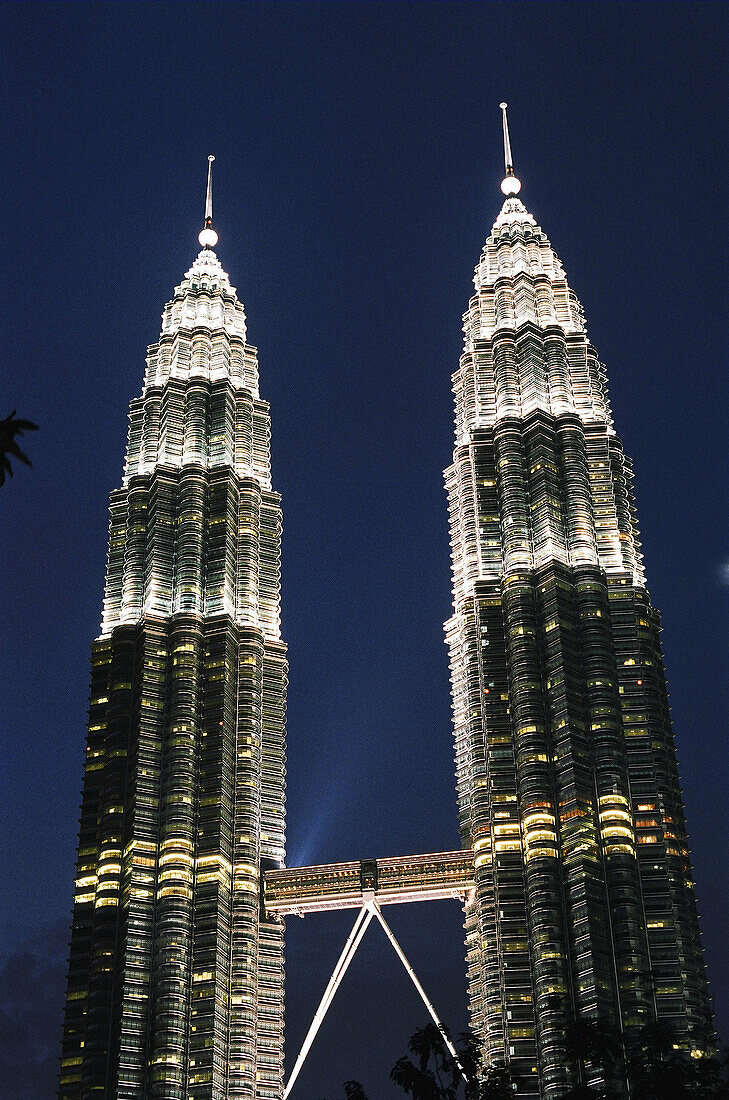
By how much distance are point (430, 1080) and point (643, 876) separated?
275 ft

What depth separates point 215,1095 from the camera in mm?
194250

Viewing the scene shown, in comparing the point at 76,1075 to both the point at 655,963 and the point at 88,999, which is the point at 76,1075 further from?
the point at 655,963

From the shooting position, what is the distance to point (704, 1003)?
192000mm

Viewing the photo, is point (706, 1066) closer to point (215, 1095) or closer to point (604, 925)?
point (604, 925)

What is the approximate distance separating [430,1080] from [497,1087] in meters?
7.04

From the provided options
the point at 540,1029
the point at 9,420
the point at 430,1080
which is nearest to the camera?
the point at 9,420

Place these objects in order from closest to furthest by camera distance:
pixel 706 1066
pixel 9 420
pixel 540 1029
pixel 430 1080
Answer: pixel 9 420 < pixel 430 1080 < pixel 706 1066 < pixel 540 1029

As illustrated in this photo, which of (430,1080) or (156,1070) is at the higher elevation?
(156,1070)

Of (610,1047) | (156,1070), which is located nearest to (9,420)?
(610,1047)

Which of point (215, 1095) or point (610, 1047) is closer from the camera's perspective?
point (610, 1047)

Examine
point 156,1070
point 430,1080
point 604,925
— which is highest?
point 604,925

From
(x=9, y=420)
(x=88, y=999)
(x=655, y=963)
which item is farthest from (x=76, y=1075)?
(x=9, y=420)

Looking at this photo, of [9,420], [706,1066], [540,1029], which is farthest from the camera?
[540,1029]

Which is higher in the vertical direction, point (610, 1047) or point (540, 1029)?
point (540, 1029)
